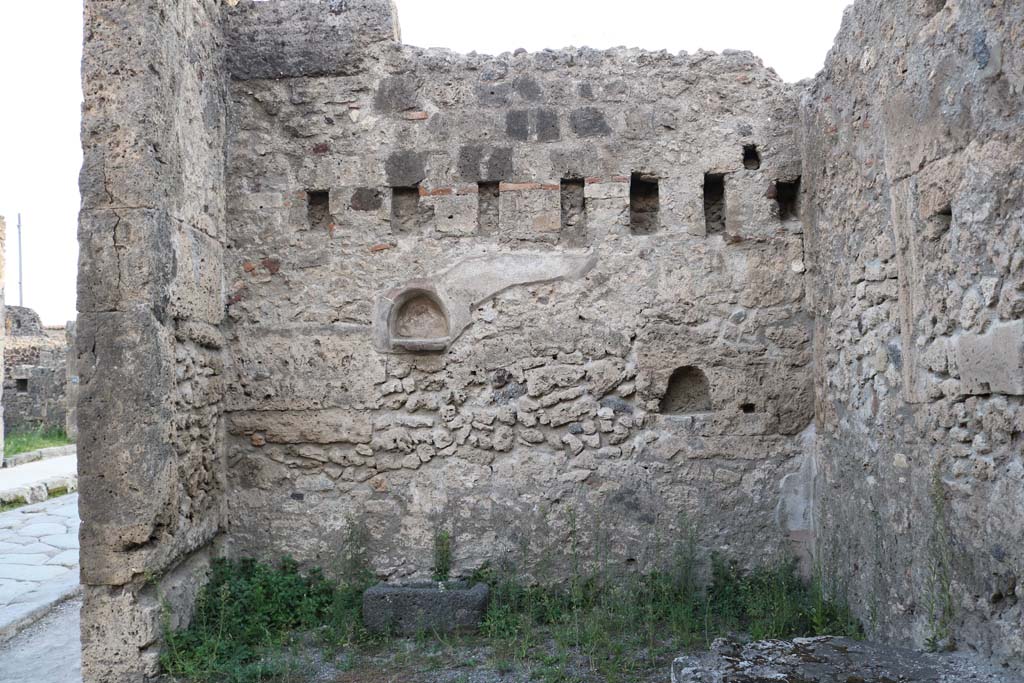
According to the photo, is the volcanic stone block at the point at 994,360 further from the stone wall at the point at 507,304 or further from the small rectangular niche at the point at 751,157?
the small rectangular niche at the point at 751,157

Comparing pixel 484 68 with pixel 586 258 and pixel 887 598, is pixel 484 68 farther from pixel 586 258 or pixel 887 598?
pixel 887 598

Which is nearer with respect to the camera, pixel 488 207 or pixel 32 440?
pixel 488 207

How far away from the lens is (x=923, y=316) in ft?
10.5

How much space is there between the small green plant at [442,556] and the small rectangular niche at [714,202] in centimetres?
231

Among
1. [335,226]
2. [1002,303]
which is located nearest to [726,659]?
[1002,303]

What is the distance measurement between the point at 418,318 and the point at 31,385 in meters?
13.8

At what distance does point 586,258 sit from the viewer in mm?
4566

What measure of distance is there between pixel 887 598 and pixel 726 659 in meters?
1.17

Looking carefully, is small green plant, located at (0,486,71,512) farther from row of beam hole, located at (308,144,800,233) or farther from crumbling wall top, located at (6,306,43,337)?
crumbling wall top, located at (6,306,43,337)

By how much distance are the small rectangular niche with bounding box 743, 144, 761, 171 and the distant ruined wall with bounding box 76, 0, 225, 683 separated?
3129mm

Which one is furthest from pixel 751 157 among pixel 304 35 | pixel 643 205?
pixel 304 35

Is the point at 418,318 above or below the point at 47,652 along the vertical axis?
above

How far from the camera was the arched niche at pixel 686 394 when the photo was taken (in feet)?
15.1

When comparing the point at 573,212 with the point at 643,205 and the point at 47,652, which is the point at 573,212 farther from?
the point at 47,652
